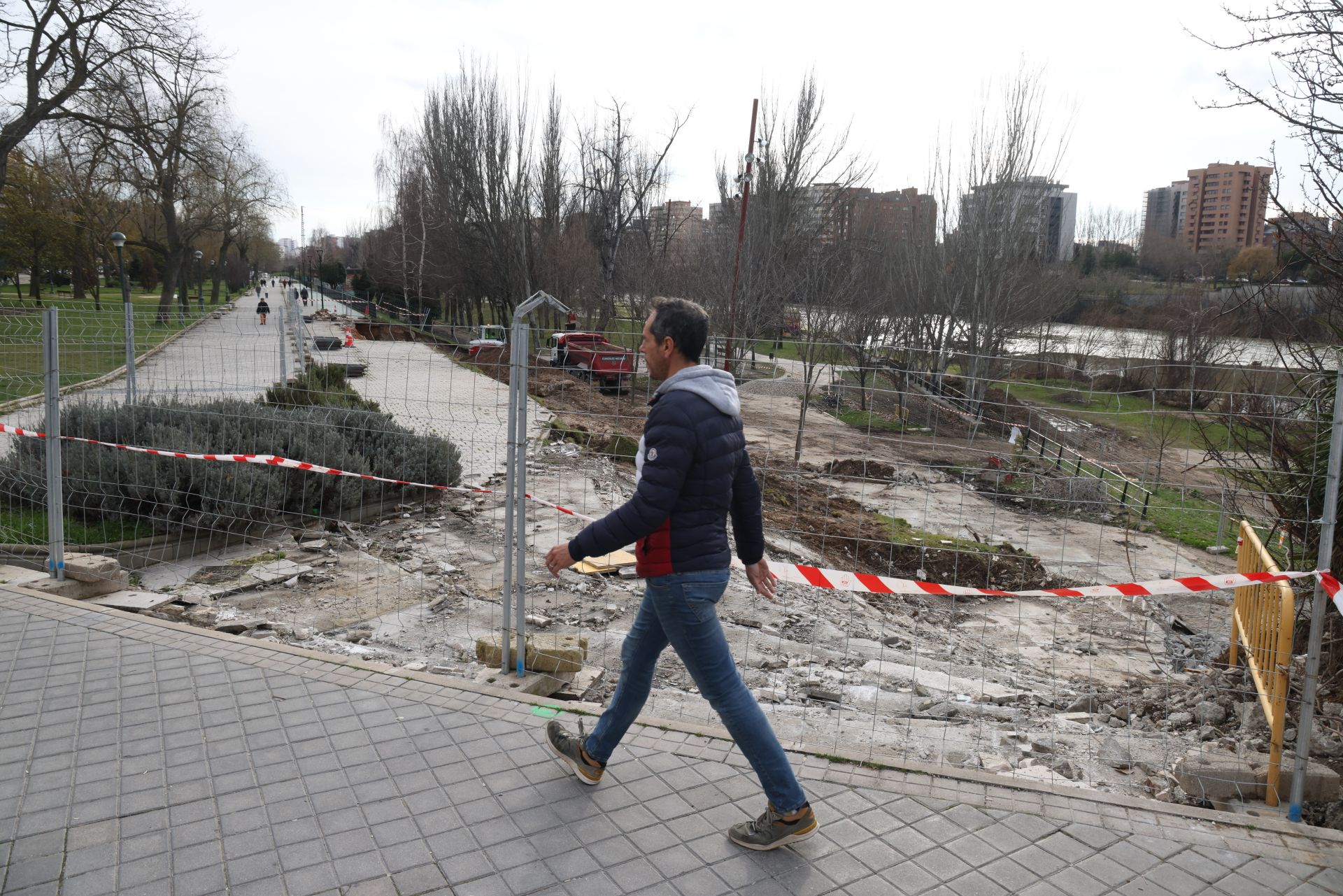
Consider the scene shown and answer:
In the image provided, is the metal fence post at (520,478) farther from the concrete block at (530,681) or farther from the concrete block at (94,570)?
the concrete block at (94,570)

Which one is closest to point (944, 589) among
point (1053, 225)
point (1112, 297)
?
point (1053, 225)

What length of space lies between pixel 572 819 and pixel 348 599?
14.2 feet

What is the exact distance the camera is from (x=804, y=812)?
10.5 ft

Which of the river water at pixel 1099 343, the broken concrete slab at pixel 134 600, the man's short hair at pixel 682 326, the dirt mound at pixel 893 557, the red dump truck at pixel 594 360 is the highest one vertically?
the river water at pixel 1099 343

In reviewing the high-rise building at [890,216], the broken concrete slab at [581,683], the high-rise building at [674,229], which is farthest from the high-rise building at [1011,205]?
the broken concrete slab at [581,683]

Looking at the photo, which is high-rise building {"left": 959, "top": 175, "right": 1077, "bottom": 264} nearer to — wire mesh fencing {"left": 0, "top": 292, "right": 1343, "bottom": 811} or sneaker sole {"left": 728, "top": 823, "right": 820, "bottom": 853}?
wire mesh fencing {"left": 0, "top": 292, "right": 1343, "bottom": 811}

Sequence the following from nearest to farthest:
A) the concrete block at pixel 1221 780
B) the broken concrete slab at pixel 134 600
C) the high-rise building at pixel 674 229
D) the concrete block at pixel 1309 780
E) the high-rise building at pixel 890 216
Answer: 1. the concrete block at pixel 1309 780
2. the concrete block at pixel 1221 780
3. the broken concrete slab at pixel 134 600
4. the high-rise building at pixel 890 216
5. the high-rise building at pixel 674 229

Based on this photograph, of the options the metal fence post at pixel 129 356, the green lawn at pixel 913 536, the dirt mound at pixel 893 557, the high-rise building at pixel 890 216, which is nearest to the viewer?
the dirt mound at pixel 893 557

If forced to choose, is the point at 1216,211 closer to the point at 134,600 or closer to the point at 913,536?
the point at 913,536

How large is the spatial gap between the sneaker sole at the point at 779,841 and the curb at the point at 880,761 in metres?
0.67

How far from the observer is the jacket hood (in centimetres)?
305

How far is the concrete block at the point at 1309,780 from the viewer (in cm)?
380

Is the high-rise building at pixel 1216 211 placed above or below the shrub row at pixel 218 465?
above

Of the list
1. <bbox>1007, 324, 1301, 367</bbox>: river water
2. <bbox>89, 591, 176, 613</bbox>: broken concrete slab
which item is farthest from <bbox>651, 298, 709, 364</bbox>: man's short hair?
<bbox>1007, 324, 1301, 367</bbox>: river water
